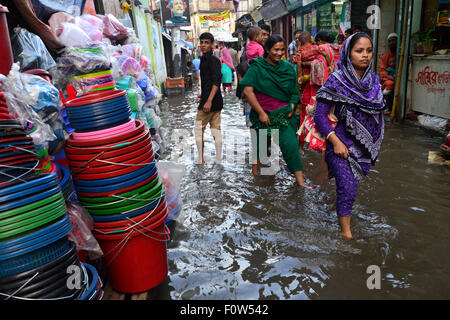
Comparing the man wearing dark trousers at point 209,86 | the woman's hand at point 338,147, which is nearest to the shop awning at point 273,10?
the man wearing dark trousers at point 209,86

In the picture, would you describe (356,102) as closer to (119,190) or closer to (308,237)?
(308,237)

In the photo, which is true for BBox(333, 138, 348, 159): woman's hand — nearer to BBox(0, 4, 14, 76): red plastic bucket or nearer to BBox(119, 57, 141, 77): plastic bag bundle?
BBox(0, 4, 14, 76): red plastic bucket

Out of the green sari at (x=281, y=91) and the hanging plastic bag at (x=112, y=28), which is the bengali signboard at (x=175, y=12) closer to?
the hanging plastic bag at (x=112, y=28)

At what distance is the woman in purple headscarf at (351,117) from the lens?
2.74m

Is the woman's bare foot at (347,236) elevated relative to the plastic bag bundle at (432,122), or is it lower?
lower

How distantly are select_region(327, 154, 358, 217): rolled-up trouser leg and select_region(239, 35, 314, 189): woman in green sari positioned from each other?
124cm

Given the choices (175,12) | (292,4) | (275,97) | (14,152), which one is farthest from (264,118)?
(175,12)

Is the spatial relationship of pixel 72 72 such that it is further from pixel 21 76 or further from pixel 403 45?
pixel 403 45

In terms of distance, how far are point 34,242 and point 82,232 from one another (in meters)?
0.45

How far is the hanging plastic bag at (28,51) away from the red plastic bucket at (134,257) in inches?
57.4

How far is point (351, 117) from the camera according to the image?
2.79 m

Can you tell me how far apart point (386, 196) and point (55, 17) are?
12.6ft

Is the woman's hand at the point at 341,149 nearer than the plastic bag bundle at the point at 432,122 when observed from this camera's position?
Yes

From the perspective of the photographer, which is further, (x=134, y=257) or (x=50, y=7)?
(x=50, y=7)
